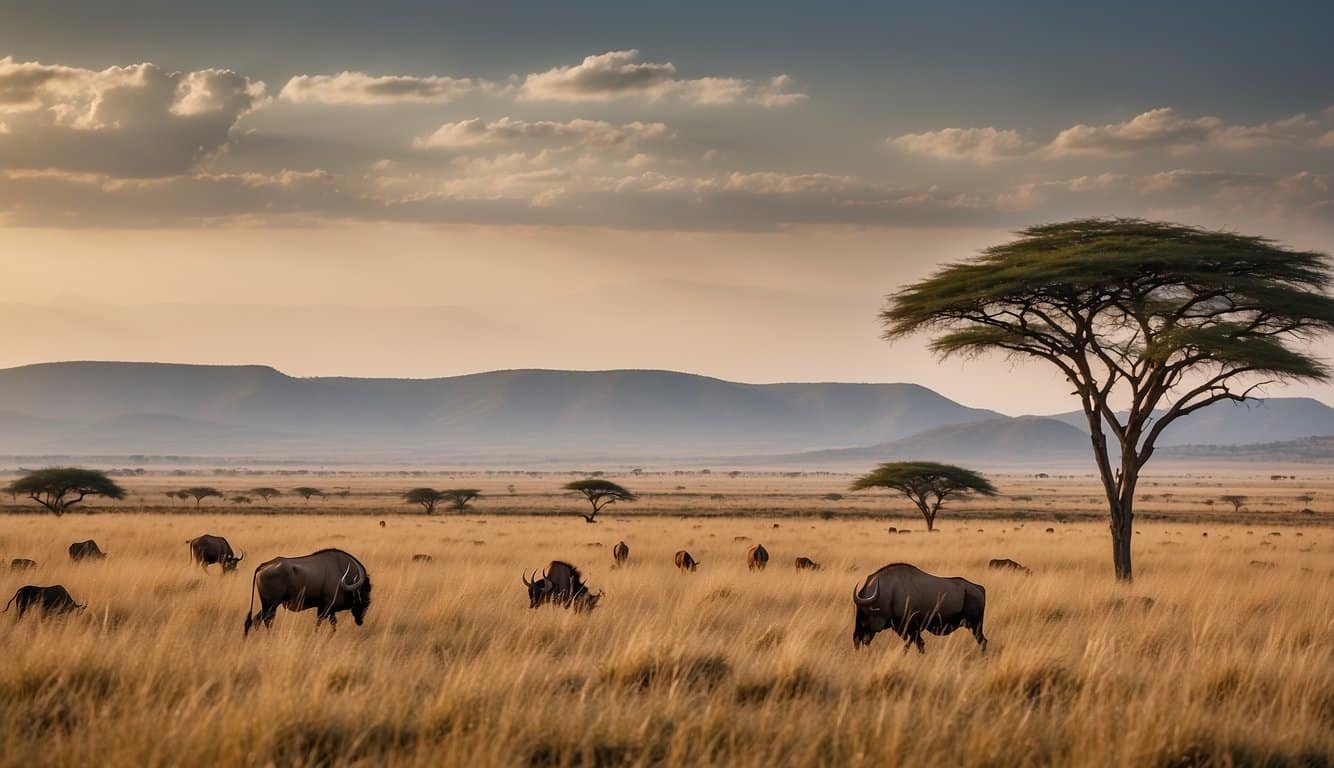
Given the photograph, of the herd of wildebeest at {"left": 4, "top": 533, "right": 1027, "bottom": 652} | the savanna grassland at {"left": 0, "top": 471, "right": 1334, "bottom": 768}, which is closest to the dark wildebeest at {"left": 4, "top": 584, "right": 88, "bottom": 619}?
the herd of wildebeest at {"left": 4, "top": 533, "right": 1027, "bottom": 652}

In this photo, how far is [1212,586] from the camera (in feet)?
60.9

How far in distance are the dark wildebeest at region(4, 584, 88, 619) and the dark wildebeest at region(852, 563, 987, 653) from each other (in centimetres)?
904

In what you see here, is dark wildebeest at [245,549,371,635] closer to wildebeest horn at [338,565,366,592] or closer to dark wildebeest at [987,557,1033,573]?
wildebeest horn at [338,565,366,592]

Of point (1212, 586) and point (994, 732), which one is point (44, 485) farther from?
point (994, 732)

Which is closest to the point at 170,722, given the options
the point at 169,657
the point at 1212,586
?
the point at 169,657

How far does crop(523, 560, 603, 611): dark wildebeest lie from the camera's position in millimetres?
15047

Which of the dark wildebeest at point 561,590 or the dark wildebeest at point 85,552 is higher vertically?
the dark wildebeest at point 561,590

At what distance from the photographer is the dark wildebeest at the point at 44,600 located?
41.2ft

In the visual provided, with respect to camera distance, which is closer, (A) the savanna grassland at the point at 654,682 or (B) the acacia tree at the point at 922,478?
(A) the savanna grassland at the point at 654,682

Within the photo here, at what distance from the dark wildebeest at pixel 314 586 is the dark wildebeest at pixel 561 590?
272 centimetres

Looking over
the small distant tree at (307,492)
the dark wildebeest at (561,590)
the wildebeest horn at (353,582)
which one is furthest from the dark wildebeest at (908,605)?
the small distant tree at (307,492)

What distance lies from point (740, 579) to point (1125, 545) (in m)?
7.43

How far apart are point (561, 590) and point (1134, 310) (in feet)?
40.8

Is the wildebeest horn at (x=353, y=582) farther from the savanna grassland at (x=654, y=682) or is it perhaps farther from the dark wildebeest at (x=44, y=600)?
the dark wildebeest at (x=44, y=600)
